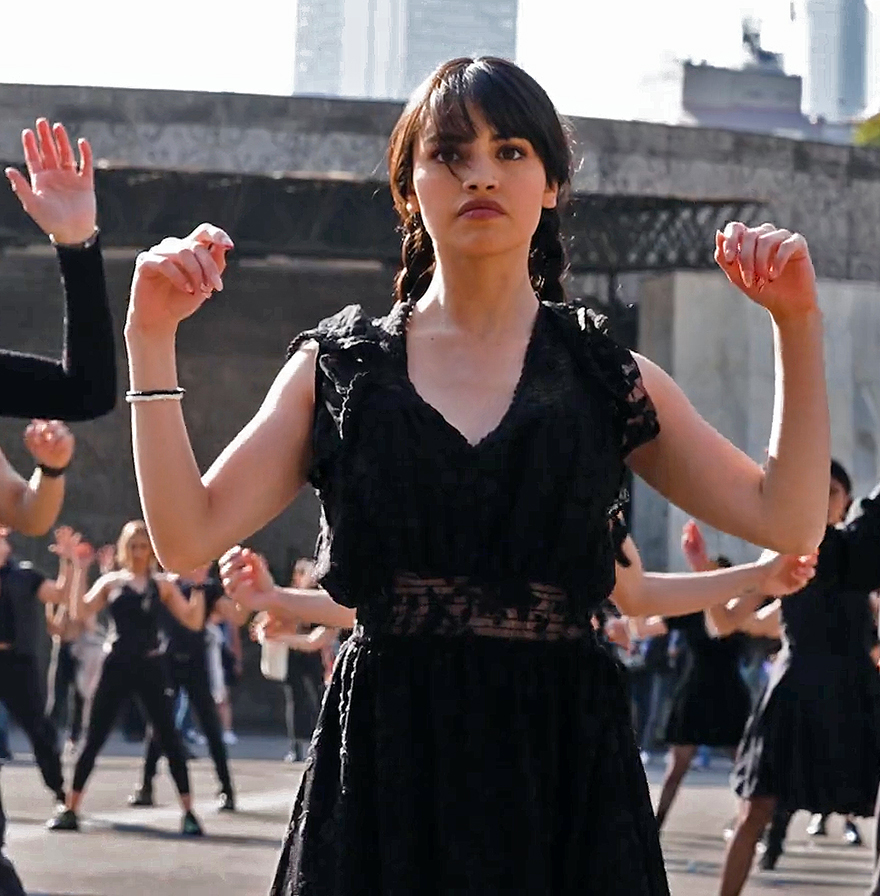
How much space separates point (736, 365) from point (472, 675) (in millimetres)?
28555

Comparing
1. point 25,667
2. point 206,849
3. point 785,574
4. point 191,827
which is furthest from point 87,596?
point 785,574

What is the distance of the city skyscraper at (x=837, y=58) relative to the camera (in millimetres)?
142500

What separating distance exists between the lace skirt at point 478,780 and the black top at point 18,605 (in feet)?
37.7

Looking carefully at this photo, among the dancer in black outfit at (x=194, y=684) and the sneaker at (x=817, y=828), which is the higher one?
the dancer in black outfit at (x=194, y=684)

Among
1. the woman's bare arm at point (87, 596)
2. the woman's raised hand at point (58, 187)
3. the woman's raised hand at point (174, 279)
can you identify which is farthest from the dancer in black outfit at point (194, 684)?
the woman's raised hand at point (174, 279)

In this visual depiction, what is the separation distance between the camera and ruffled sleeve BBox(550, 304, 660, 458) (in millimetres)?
3500

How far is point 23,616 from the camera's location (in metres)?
14.9

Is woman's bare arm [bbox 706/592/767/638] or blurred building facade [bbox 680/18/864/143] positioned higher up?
blurred building facade [bbox 680/18/864/143]

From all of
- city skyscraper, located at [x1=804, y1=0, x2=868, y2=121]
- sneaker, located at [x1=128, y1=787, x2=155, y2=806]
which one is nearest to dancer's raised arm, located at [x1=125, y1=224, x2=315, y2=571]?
sneaker, located at [x1=128, y1=787, x2=155, y2=806]

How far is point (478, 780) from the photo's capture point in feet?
11.1

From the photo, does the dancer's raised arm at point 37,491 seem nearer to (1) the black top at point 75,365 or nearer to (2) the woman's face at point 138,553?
(1) the black top at point 75,365

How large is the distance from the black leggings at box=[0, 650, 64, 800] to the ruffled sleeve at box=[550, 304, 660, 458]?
427 inches

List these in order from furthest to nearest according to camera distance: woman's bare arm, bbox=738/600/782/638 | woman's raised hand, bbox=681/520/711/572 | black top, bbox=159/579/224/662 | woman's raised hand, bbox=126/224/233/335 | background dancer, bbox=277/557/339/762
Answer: background dancer, bbox=277/557/339/762, black top, bbox=159/579/224/662, woman's bare arm, bbox=738/600/782/638, woman's raised hand, bbox=681/520/711/572, woman's raised hand, bbox=126/224/233/335

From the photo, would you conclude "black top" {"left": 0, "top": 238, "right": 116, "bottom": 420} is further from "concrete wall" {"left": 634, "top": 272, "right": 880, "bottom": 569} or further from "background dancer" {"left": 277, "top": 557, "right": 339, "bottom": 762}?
"concrete wall" {"left": 634, "top": 272, "right": 880, "bottom": 569}
